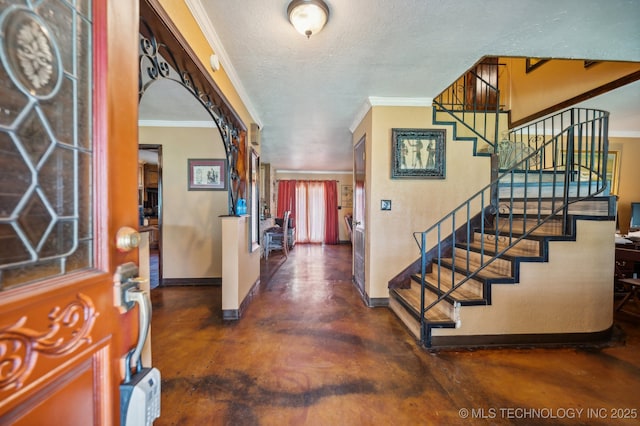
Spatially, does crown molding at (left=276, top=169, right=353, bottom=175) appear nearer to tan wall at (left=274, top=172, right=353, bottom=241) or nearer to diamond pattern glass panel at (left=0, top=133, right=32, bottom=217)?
tan wall at (left=274, top=172, right=353, bottom=241)

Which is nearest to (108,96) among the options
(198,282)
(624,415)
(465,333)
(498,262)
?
(465,333)

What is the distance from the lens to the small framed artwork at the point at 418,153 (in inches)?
116

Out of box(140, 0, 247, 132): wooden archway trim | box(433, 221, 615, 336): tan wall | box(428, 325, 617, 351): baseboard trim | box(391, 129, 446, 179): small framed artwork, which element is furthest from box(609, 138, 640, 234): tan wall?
box(140, 0, 247, 132): wooden archway trim

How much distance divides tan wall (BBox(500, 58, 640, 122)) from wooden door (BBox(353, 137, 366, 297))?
2.37 meters

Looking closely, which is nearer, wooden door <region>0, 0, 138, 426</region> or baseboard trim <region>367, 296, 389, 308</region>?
wooden door <region>0, 0, 138, 426</region>

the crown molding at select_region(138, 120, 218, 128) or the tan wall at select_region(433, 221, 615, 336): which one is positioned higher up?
the crown molding at select_region(138, 120, 218, 128)

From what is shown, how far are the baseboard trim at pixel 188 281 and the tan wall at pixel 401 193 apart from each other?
221 cm

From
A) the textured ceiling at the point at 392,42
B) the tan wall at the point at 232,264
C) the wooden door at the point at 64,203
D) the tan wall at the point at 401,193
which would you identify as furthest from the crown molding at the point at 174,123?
the wooden door at the point at 64,203

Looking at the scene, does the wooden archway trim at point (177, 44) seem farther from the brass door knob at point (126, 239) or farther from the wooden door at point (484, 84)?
the wooden door at point (484, 84)

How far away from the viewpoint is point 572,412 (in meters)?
1.44

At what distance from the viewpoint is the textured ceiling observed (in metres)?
1.57

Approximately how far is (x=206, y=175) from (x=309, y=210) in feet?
15.6

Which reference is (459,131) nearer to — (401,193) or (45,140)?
(401,193)

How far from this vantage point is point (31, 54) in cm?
52
